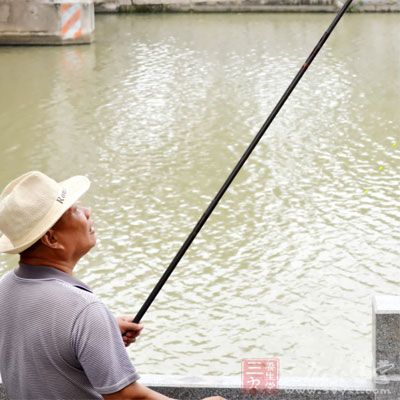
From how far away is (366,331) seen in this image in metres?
5.14

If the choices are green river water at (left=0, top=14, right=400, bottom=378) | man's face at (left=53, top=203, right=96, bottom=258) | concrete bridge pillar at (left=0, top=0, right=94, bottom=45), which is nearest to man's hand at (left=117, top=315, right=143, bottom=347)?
man's face at (left=53, top=203, right=96, bottom=258)

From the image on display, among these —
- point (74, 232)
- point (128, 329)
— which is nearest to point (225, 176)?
point (128, 329)

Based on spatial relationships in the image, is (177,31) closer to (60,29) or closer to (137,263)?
(60,29)

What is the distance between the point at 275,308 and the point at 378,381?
7.53ft

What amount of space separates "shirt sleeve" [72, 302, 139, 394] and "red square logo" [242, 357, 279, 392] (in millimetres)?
1030

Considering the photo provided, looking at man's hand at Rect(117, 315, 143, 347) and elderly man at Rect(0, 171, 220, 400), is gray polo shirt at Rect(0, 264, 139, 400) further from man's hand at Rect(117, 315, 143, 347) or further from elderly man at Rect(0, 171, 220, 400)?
man's hand at Rect(117, 315, 143, 347)

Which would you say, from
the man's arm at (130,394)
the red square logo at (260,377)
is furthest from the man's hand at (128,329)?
the red square logo at (260,377)

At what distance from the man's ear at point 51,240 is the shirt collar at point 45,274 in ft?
0.18

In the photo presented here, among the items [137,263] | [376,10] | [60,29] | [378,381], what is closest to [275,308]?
[137,263]

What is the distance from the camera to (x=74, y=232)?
93.8 inches

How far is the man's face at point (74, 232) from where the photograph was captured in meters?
2.36

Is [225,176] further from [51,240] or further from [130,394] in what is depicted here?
[130,394]

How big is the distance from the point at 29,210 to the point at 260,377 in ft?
3.90

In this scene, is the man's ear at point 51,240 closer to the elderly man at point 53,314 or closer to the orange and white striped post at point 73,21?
the elderly man at point 53,314
